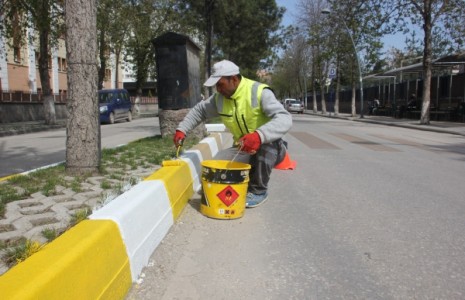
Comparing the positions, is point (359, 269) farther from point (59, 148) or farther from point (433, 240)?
point (59, 148)

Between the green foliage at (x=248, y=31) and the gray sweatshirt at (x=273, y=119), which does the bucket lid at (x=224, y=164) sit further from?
the green foliage at (x=248, y=31)

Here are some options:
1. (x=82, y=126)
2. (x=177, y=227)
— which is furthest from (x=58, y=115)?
(x=177, y=227)

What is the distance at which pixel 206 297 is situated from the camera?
2.91m

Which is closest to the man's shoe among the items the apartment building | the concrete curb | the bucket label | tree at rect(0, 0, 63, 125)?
the bucket label

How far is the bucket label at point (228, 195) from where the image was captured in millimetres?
4398

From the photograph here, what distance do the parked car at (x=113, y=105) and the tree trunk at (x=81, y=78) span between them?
17.8 m

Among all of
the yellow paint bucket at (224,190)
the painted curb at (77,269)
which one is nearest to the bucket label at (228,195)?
the yellow paint bucket at (224,190)

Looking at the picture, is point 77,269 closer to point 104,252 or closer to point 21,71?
point 104,252

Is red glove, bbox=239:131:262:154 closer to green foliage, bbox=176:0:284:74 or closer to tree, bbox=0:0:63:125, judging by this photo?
tree, bbox=0:0:63:125

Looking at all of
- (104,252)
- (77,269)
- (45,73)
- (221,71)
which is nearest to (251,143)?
(221,71)

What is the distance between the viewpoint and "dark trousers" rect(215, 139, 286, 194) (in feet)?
16.1

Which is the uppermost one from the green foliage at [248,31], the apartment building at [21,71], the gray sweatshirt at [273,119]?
the green foliage at [248,31]

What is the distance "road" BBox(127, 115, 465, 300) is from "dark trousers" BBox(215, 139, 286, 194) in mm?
301

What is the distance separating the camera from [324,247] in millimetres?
3859
